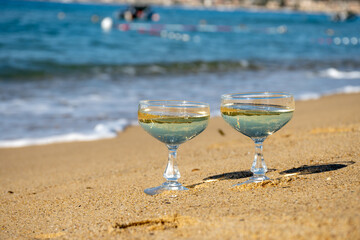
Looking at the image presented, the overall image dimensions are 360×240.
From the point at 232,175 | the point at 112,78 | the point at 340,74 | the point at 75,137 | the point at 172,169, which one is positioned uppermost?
→ the point at 172,169

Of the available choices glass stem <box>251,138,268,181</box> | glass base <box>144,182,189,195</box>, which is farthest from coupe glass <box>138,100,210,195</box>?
glass stem <box>251,138,268,181</box>

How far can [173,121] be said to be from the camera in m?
2.65

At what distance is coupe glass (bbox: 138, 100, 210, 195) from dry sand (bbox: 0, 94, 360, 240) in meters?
0.23

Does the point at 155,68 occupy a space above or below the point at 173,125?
below

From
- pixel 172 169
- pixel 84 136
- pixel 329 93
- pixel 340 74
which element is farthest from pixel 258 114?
pixel 340 74

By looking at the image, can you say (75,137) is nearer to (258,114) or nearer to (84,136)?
(84,136)

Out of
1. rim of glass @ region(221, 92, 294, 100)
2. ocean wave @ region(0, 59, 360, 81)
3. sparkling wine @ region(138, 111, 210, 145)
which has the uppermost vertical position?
rim of glass @ region(221, 92, 294, 100)

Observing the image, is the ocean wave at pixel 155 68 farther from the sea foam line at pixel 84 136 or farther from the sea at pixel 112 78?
the sea foam line at pixel 84 136

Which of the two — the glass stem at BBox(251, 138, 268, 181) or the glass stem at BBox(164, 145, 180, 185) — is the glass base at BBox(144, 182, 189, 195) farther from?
the glass stem at BBox(251, 138, 268, 181)

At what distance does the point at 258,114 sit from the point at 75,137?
3468 millimetres

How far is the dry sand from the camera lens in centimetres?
198

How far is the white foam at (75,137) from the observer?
17.9ft

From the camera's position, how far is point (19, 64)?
13328mm

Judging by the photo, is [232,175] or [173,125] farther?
[232,175]
